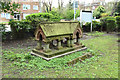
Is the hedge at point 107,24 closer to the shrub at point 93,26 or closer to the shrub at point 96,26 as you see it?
the shrub at point 96,26

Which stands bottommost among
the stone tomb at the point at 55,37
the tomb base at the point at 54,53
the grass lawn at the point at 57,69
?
the grass lawn at the point at 57,69

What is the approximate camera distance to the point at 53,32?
575 centimetres

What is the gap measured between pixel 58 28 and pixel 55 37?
0.57m

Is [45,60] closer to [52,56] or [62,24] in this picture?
[52,56]

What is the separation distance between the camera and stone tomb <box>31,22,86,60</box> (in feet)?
18.1

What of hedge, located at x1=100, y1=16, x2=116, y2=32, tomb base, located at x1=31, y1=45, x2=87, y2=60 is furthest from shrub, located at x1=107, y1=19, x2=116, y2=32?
tomb base, located at x1=31, y1=45, x2=87, y2=60

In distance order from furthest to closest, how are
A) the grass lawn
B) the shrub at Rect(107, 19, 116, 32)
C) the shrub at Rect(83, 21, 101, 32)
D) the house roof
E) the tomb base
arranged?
the shrub at Rect(83, 21, 101, 32) → the shrub at Rect(107, 19, 116, 32) → the house roof → the tomb base → the grass lawn

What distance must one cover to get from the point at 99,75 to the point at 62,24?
342 centimetres

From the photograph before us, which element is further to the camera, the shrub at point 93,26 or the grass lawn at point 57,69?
the shrub at point 93,26

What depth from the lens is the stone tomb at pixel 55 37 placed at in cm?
552

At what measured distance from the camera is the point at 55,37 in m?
5.83

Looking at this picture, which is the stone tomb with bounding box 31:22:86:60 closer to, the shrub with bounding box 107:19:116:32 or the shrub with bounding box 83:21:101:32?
the shrub with bounding box 83:21:101:32

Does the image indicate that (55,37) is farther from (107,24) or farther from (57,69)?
(107,24)

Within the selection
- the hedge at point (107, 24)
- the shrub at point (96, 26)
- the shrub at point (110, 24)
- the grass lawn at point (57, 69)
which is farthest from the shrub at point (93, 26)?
the grass lawn at point (57, 69)
